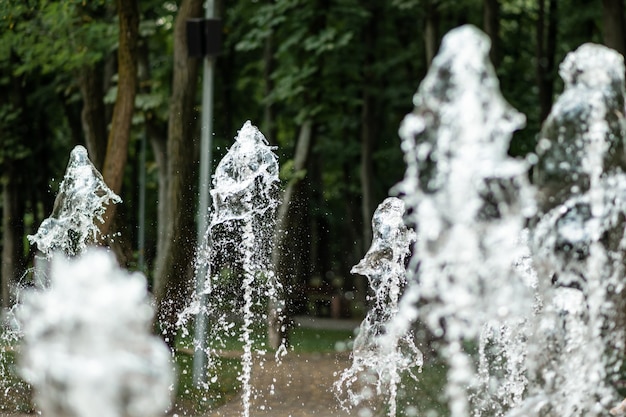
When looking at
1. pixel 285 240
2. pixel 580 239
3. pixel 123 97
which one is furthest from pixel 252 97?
pixel 580 239

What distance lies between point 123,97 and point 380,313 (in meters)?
4.10

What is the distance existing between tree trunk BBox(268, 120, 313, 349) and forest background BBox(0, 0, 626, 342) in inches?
1.4

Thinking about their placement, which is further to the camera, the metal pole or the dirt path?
the metal pole

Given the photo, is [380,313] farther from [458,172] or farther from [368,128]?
[368,128]

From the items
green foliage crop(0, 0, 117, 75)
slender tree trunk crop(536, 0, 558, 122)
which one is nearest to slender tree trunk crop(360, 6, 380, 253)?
slender tree trunk crop(536, 0, 558, 122)

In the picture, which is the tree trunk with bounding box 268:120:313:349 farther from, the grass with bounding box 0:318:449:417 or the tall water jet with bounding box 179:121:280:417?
the grass with bounding box 0:318:449:417

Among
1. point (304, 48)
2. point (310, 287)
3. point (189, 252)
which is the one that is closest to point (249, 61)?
point (310, 287)

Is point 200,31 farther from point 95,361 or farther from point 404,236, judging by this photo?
point 95,361

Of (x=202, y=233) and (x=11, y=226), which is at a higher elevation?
(x=202, y=233)

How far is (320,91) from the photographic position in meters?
16.8

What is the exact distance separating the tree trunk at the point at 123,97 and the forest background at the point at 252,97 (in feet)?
0.05

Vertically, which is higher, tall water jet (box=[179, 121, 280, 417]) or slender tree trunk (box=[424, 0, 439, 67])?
slender tree trunk (box=[424, 0, 439, 67])

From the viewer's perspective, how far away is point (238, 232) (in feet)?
44.8

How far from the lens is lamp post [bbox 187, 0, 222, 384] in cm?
1077
